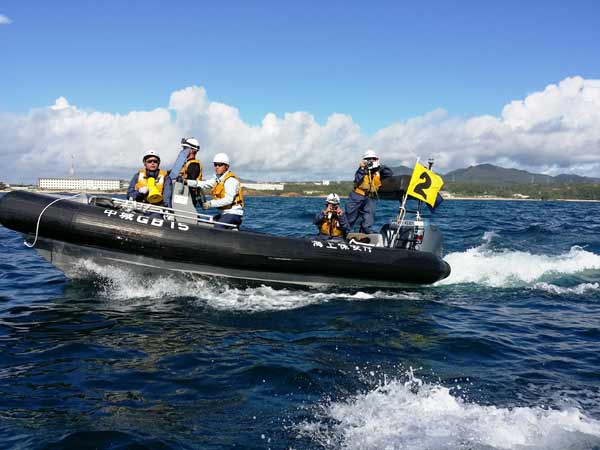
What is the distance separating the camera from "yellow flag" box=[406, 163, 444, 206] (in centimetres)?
953

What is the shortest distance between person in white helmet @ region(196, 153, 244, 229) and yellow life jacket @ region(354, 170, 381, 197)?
2.51 metres

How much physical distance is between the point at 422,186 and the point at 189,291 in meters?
4.66

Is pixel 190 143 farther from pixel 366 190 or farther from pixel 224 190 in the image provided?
pixel 366 190

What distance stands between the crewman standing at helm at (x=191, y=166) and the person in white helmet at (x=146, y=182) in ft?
0.98

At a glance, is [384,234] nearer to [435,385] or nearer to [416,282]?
[416,282]

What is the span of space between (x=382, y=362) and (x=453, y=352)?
1003mm

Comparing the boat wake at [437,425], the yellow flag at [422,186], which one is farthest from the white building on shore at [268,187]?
the boat wake at [437,425]

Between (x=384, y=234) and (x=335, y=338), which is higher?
(x=384, y=234)

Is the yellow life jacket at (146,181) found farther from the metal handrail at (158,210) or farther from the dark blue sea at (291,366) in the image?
the dark blue sea at (291,366)

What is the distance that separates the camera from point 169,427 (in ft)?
12.4

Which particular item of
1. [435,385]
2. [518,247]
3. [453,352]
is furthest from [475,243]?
[435,385]

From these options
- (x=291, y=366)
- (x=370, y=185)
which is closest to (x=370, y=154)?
(x=370, y=185)

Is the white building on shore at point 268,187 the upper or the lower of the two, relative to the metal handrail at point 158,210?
upper

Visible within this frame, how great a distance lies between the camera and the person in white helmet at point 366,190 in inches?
381
